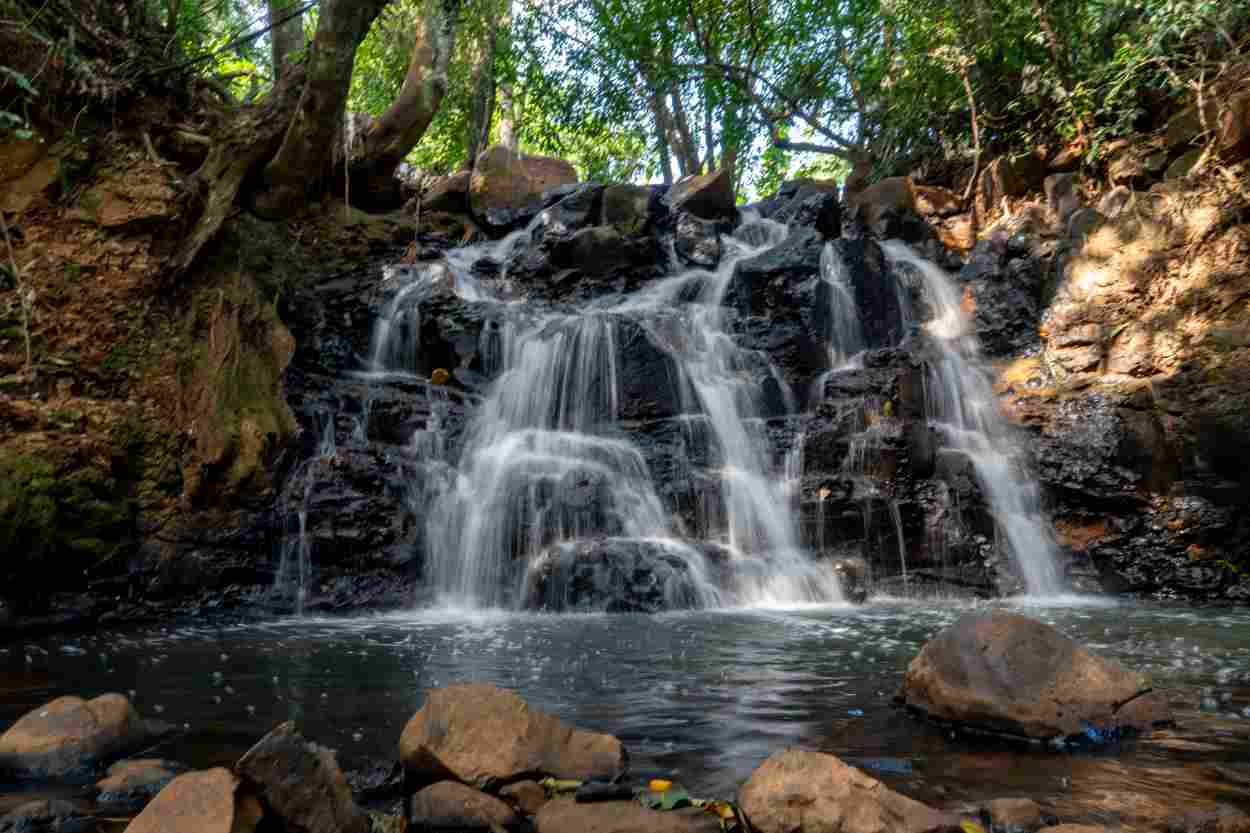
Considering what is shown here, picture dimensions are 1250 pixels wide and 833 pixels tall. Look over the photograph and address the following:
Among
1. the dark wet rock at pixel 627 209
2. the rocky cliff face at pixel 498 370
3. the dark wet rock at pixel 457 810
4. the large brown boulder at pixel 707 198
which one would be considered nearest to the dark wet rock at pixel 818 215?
the large brown boulder at pixel 707 198

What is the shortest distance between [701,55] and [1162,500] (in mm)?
13688

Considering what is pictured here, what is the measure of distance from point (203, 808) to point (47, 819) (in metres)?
0.67

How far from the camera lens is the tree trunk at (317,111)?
8117 millimetres

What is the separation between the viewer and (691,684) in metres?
4.70

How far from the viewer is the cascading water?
26.9ft

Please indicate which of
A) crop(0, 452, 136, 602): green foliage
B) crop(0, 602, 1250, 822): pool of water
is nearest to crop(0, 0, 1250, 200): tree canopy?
crop(0, 452, 136, 602): green foliage

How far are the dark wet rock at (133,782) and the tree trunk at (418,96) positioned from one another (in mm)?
11118

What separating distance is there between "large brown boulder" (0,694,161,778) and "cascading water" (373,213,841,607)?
4553 mm

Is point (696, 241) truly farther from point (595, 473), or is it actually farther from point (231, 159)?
point (231, 159)

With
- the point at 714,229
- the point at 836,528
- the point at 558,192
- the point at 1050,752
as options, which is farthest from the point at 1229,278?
the point at 558,192

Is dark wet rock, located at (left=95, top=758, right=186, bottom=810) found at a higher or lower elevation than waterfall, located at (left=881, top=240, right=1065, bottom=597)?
lower

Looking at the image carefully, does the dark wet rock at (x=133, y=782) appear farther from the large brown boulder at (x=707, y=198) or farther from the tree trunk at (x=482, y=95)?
the large brown boulder at (x=707, y=198)

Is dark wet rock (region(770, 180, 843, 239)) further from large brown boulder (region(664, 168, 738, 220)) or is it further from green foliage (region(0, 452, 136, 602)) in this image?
green foliage (region(0, 452, 136, 602))

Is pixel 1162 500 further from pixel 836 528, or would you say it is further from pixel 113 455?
pixel 113 455
